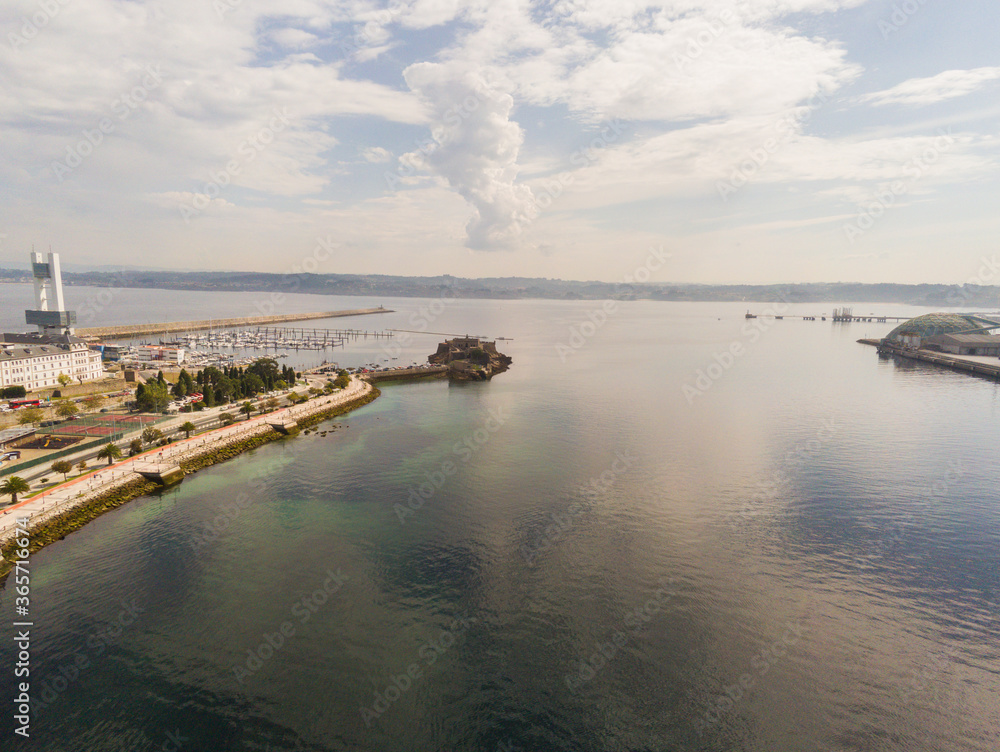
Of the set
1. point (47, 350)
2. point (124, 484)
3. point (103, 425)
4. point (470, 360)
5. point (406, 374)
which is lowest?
point (124, 484)

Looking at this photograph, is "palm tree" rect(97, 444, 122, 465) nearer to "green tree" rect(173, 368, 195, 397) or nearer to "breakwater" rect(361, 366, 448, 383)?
"green tree" rect(173, 368, 195, 397)

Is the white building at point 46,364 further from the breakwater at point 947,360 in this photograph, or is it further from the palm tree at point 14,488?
the breakwater at point 947,360

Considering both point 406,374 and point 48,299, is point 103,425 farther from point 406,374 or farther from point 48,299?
point 48,299

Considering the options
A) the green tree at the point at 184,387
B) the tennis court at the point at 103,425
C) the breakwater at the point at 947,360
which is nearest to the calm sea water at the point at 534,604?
the tennis court at the point at 103,425

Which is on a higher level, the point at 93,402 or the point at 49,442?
the point at 93,402

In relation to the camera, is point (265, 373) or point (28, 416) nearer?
point (28, 416)

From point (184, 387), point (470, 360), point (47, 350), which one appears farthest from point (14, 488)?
point (470, 360)

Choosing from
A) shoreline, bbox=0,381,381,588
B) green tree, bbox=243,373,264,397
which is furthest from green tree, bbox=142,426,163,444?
green tree, bbox=243,373,264,397

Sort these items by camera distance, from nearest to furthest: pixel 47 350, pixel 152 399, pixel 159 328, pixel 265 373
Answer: pixel 152 399, pixel 47 350, pixel 265 373, pixel 159 328
